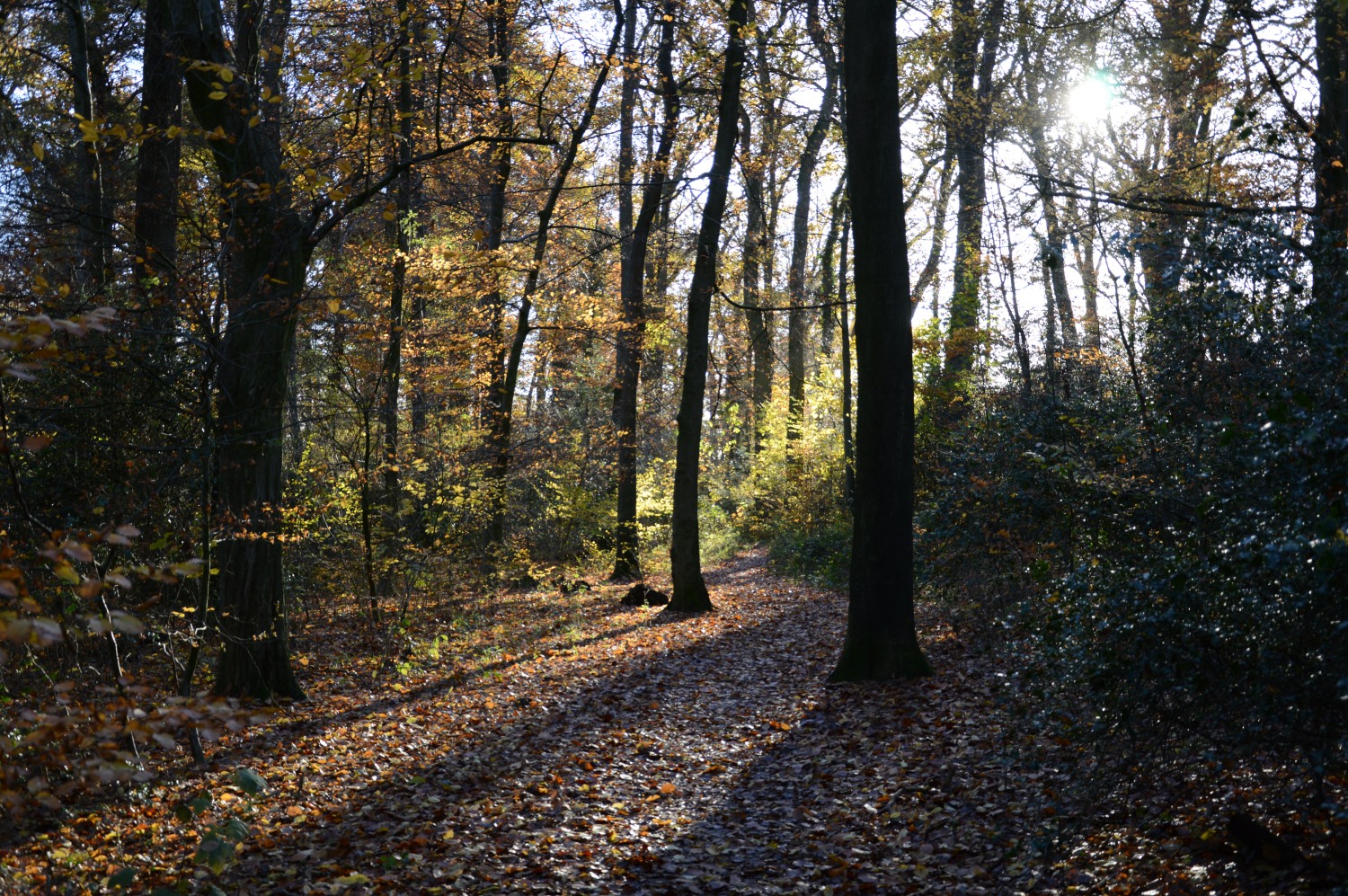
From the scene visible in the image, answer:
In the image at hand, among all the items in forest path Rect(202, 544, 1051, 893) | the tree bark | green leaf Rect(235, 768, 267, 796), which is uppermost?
the tree bark

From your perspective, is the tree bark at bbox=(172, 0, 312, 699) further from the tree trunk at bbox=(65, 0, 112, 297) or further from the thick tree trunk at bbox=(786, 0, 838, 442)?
the thick tree trunk at bbox=(786, 0, 838, 442)

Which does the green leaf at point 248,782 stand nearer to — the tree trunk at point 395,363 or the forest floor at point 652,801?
the forest floor at point 652,801

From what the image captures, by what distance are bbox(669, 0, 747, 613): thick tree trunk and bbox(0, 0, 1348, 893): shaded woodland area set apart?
2.8 inches

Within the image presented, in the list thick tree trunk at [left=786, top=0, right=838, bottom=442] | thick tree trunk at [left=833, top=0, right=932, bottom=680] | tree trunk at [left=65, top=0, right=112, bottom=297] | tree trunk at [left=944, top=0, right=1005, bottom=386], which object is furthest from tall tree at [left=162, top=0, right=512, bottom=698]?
thick tree trunk at [left=786, top=0, right=838, bottom=442]

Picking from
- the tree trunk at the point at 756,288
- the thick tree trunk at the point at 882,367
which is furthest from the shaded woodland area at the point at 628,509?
the tree trunk at the point at 756,288

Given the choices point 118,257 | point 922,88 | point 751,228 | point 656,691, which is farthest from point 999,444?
point 751,228

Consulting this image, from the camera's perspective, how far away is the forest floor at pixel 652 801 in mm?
4691

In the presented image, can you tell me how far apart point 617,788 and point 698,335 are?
7985mm

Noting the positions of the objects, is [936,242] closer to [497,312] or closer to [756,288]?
[756,288]

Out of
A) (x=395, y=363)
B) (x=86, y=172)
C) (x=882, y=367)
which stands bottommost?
(x=882, y=367)

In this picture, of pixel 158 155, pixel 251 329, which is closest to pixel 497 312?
pixel 158 155

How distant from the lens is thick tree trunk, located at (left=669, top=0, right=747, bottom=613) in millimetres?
13289

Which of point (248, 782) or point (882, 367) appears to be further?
point (882, 367)

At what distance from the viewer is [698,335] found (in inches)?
530
